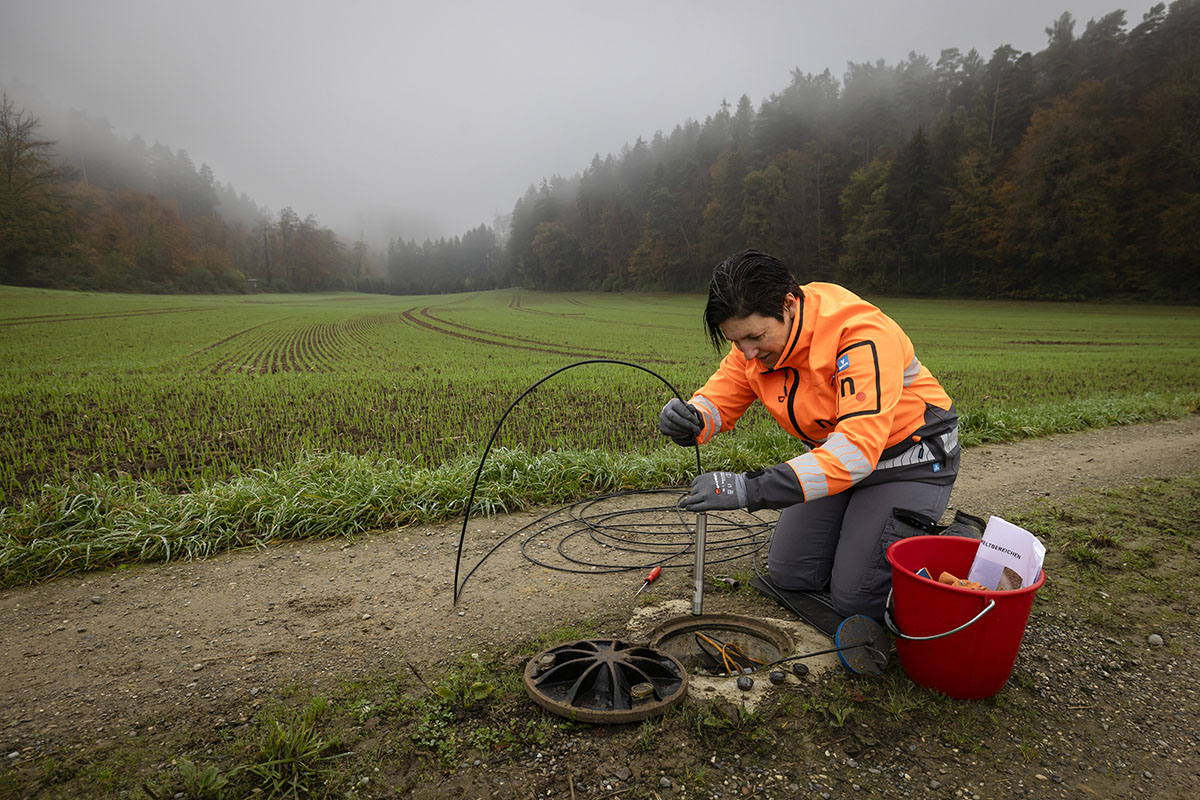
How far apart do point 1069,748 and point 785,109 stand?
242 feet

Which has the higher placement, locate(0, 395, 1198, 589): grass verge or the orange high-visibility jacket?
the orange high-visibility jacket

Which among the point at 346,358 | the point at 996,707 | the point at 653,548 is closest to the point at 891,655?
the point at 996,707

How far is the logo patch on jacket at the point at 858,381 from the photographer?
2.57 m

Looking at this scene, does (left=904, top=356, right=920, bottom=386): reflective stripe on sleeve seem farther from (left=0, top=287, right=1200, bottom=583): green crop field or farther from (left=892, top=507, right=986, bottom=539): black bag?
(left=0, top=287, right=1200, bottom=583): green crop field

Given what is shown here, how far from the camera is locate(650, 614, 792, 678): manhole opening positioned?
2813 mm

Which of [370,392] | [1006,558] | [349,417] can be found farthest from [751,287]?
[370,392]

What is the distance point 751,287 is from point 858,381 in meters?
0.63

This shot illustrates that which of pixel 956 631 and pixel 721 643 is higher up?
pixel 956 631

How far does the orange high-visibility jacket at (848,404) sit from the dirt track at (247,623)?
128 cm

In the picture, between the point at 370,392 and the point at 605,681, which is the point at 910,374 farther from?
the point at 370,392

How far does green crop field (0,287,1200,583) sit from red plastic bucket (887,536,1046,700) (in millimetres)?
3069

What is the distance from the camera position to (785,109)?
6531 cm

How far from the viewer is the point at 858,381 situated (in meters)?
2.62

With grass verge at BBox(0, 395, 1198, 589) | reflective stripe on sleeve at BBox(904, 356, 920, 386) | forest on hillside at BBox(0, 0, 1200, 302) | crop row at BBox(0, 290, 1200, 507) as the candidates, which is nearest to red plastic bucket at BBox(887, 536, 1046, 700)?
reflective stripe on sleeve at BBox(904, 356, 920, 386)
